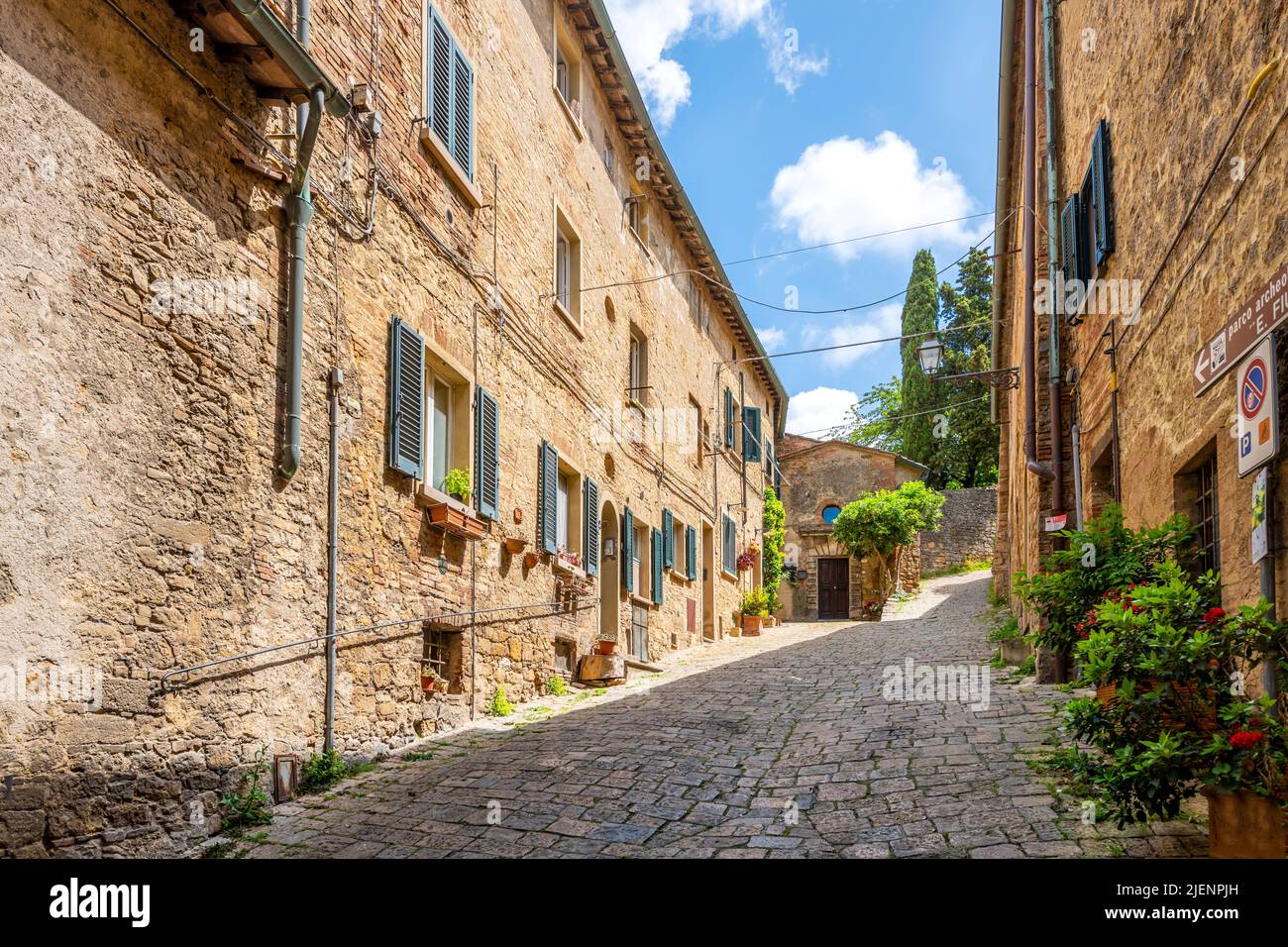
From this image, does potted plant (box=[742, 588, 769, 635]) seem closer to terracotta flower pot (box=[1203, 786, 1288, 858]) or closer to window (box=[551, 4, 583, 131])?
window (box=[551, 4, 583, 131])

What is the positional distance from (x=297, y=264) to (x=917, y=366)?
3487 cm

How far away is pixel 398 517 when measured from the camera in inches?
334

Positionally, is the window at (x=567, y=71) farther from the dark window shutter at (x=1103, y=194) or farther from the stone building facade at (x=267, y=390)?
the dark window shutter at (x=1103, y=194)

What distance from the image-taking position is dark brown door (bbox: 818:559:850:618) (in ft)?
109

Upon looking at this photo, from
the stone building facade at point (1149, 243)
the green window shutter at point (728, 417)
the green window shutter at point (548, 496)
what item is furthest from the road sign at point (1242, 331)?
the green window shutter at point (728, 417)

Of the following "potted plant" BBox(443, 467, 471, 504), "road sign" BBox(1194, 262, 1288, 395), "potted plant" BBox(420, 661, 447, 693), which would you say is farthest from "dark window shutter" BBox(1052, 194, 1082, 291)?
"potted plant" BBox(420, 661, 447, 693)

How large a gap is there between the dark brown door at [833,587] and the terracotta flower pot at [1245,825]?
28.8 meters

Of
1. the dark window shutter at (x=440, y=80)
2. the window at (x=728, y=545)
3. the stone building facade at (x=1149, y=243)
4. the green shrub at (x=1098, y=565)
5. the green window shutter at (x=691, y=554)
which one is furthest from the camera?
the window at (x=728, y=545)

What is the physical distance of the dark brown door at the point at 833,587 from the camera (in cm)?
3331

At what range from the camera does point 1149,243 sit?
7480mm

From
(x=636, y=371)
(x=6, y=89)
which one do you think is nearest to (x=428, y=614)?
(x=6, y=89)

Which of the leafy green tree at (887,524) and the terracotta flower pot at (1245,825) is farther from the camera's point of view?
the leafy green tree at (887,524)

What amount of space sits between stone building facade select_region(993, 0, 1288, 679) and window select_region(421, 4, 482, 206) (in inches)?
228
